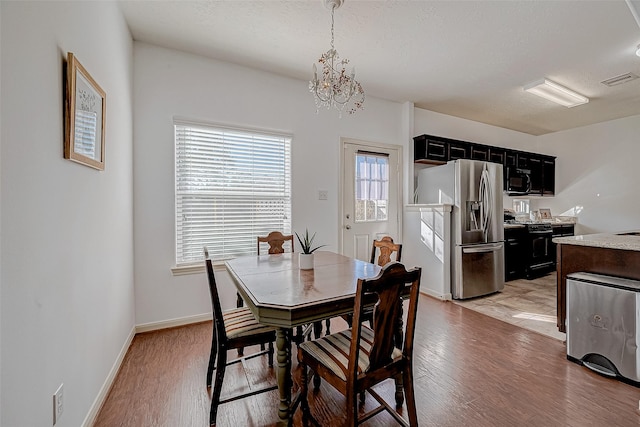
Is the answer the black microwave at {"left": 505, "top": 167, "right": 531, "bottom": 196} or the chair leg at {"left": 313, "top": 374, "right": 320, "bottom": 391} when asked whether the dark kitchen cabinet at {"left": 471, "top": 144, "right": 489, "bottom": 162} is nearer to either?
the black microwave at {"left": 505, "top": 167, "right": 531, "bottom": 196}

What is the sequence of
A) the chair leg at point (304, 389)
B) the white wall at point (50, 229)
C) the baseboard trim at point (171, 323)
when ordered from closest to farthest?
1. the white wall at point (50, 229)
2. the chair leg at point (304, 389)
3. the baseboard trim at point (171, 323)

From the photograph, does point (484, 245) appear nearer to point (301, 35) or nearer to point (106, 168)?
point (301, 35)

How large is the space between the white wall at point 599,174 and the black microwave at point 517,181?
3.43 feet

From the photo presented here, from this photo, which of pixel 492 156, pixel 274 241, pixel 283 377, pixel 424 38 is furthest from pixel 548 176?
pixel 283 377

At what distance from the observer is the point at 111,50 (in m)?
2.09

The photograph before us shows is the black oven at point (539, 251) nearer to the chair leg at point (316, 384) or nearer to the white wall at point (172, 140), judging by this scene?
the white wall at point (172, 140)

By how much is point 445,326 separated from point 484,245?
1515 millimetres

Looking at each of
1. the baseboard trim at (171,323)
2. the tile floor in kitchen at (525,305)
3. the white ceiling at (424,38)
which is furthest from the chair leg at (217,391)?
the tile floor in kitchen at (525,305)

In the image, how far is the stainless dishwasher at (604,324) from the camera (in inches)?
77.1

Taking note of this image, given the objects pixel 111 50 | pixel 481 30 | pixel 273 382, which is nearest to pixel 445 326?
pixel 273 382

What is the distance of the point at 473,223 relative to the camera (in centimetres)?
382

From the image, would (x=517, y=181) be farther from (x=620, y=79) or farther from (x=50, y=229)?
(x=50, y=229)

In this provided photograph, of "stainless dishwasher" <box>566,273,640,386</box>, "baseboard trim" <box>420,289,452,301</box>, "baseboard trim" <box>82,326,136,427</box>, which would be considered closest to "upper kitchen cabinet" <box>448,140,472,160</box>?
"baseboard trim" <box>420,289,452,301</box>

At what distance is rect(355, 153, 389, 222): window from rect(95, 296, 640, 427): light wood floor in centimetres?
191
